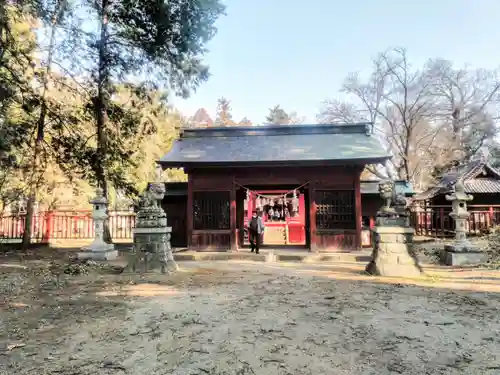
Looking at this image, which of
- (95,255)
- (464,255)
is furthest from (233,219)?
(464,255)

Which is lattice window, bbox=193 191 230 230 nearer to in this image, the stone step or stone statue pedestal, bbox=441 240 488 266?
the stone step

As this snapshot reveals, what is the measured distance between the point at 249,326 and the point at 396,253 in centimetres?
507

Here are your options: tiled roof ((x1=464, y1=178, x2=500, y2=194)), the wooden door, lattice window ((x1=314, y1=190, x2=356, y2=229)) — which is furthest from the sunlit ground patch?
tiled roof ((x1=464, y1=178, x2=500, y2=194))

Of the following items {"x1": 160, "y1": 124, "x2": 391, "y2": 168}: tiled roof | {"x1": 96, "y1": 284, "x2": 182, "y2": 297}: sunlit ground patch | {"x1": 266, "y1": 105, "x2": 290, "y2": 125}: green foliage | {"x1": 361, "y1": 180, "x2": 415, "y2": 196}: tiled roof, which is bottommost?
{"x1": 96, "y1": 284, "x2": 182, "y2": 297}: sunlit ground patch

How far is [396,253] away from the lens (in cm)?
832

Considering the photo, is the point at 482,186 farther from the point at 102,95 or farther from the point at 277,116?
the point at 277,116

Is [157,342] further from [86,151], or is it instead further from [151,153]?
[151,153]

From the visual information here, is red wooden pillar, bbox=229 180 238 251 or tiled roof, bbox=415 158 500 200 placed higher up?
tiled roof, bbox=415 158 500 200

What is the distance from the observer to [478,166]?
21312mm

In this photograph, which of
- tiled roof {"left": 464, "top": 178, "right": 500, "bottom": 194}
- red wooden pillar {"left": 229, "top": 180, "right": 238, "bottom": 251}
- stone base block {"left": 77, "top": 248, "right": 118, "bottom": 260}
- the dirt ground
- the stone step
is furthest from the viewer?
tiled roof {"left": 464, "top": 178, "right": 500, "bottom": 194}

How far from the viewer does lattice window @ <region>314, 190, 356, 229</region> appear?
40.5 feet

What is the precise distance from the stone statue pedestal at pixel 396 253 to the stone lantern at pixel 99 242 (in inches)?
327

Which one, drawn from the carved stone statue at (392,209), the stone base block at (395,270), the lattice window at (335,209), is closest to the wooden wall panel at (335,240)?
the lattice window at (335,209)

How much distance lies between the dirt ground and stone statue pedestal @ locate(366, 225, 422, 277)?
1.69 feet
